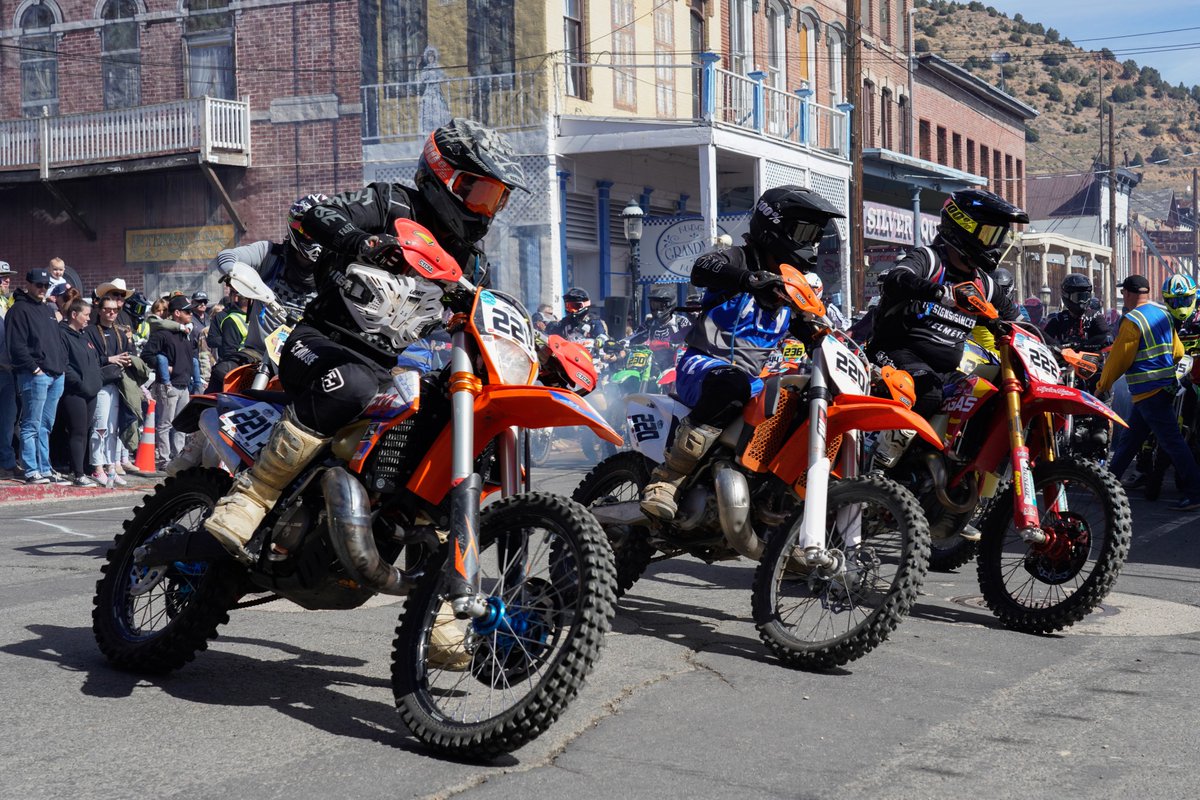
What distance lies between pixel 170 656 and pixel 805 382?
2.79m

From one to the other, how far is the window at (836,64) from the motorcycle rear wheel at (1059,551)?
1230 inches

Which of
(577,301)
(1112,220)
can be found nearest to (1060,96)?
(1112,220)

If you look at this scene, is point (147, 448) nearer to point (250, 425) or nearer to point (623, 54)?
point (250, 425)

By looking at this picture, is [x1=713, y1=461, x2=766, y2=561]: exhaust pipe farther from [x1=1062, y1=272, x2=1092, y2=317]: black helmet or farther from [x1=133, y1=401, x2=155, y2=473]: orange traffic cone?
[x1=133, y1=401, x2=155, y2=473]: orange traffic cone

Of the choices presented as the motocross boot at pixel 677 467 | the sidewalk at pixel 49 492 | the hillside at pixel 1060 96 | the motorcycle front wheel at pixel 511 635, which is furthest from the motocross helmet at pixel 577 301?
the hillside at pixel 1060 96

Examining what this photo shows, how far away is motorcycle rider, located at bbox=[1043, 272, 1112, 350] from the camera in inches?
570

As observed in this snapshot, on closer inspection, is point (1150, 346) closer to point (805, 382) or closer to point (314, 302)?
point (805, 382)

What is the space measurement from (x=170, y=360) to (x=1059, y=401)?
10.8 meters

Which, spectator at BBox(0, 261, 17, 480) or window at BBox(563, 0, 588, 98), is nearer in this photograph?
spectator at BBox(0, 261, 17, 480)

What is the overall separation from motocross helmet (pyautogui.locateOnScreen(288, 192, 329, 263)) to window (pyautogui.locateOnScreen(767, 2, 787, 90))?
2758cm

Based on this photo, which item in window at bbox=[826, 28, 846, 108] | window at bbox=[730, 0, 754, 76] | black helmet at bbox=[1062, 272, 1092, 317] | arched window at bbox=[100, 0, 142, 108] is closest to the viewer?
black helmet at bbox=[1062, 272, 1092, 317]

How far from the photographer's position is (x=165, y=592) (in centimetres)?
529

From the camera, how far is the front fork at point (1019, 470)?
6.25 m

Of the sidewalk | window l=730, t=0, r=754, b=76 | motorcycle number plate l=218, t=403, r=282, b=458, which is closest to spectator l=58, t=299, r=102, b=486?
the sidewalk
